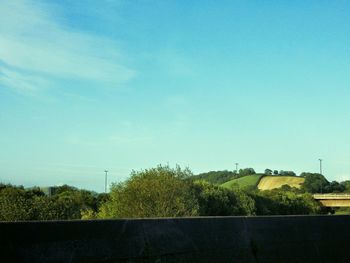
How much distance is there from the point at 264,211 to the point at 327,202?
1565 inches

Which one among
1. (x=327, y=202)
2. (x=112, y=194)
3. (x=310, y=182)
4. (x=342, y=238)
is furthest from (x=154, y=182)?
(x=310, y=182)

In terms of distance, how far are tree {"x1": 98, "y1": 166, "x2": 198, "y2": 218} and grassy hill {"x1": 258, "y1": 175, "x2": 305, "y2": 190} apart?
12669 centimetres

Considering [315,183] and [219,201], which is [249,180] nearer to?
[315,183]

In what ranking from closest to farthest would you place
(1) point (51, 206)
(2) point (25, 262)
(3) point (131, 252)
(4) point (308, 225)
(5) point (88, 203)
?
(2) point (25, 262) < (3) point (131, 252) < (4) point (308, 225) < (1) point (51, 206) < (5) point (88, 203)

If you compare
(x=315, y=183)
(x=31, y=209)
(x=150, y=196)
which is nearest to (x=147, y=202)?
(x=150, y=196)

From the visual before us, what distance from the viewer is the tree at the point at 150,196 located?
4716cm

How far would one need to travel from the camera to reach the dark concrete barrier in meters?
4.22

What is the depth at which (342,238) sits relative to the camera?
29.5ft

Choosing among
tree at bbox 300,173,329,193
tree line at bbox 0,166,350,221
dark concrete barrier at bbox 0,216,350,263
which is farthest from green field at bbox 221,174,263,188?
dark concrete barrier at bbox 0,216,350,263

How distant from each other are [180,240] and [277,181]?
179m

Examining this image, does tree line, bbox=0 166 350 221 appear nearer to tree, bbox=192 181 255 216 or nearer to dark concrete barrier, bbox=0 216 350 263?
tree, bbox=192 181 255 216

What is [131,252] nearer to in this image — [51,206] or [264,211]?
[51,206]

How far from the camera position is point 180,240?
566 cm

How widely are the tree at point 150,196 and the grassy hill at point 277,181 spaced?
127m
